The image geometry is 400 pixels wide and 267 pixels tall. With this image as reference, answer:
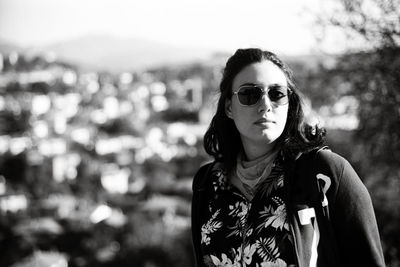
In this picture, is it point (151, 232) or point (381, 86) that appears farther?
point (151, 232)

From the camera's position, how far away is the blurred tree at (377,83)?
304cm

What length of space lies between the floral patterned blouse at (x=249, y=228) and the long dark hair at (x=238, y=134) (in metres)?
0.08

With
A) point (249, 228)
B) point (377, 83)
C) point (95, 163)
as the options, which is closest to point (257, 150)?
point (249, 228)

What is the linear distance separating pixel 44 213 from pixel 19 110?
12923mm

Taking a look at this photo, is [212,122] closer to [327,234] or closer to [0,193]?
[327,234]

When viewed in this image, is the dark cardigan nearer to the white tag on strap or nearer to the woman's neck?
the white tag on strap

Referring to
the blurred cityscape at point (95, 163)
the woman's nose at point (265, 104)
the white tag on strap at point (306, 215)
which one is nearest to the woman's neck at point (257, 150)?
the woman's nose at point (265, 104)

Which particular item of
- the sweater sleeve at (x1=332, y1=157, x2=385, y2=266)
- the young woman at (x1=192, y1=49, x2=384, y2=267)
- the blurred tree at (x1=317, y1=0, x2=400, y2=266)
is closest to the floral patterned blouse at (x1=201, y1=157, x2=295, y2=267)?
the young woman at (x1=192, y1=49, x2=384, y2=267)

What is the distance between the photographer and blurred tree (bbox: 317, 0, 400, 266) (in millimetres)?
3041

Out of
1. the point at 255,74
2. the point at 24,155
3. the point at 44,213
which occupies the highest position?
the point at 255,74

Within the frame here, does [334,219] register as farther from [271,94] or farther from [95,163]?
[95,163]

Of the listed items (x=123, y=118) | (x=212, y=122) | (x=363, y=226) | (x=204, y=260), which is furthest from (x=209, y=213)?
(x=123, y=118)

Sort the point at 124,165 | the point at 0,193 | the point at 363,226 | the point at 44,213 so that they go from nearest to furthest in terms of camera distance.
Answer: the point at 363,226, the point at 44,213, the point at 0,193, the point at 124,165

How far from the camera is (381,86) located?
3260mm
